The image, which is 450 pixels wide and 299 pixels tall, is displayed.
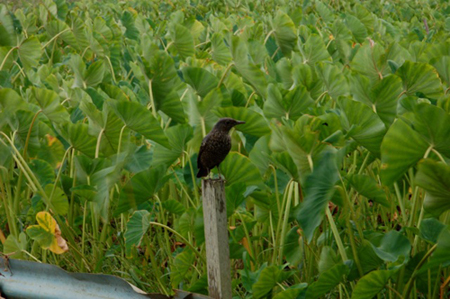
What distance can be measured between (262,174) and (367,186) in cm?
34

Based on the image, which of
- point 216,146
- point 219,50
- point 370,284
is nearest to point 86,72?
point 219,50

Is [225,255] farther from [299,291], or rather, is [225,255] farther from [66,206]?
[66,206]

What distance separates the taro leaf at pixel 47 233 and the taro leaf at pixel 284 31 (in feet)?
5.43

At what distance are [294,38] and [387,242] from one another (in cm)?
174

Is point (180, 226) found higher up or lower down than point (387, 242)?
lower down

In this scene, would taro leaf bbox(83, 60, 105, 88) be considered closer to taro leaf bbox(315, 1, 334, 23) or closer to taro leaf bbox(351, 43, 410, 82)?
taro leaf bbox(351, 43, 410, 82)

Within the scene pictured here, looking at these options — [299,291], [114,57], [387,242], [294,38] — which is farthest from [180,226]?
[114,57]

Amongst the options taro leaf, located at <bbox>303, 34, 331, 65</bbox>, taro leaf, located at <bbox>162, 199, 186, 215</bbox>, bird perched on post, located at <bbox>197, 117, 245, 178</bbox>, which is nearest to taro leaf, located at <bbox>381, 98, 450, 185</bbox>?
bird perched on post, located at <bbox>197, 117, 245, 178</bbox>

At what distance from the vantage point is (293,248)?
5.89 ft

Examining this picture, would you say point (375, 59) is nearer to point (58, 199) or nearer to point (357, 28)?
point (58, 199)

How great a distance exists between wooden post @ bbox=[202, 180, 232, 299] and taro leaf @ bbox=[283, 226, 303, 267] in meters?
0.25

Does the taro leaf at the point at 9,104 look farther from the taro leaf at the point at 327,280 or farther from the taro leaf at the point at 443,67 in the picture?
the taro leaf at the point at 443,67

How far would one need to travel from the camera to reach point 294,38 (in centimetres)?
316

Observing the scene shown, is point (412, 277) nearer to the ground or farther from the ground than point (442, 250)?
nearer to the ground
